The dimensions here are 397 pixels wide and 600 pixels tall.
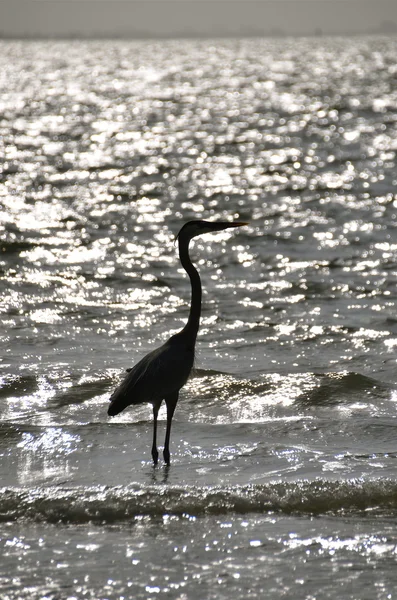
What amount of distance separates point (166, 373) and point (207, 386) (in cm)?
273


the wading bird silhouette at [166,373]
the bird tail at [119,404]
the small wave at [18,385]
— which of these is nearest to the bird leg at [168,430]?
the wading bird silhouette at [166,373]

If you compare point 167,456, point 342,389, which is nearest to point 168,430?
point 167,456

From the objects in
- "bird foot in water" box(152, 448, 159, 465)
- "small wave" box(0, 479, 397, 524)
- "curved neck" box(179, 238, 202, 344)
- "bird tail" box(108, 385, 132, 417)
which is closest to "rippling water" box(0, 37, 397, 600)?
"small wave" box(0, 479, 397, 524)

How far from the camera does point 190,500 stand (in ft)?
24.2

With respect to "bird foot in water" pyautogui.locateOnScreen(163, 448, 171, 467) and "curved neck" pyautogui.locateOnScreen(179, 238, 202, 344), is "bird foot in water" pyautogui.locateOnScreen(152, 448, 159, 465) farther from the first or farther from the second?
"curved neck" pyautogui.locateOnScreen(179, 238, 202, 344)

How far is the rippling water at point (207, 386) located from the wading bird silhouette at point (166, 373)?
21.8 inches

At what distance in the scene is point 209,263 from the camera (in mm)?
17234

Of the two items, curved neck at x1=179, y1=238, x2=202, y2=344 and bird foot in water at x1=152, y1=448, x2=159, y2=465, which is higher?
curved neck at x1=179, y1=238, x2=202, y2=344

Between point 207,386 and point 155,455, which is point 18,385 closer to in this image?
point 207,386

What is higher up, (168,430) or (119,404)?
(119,404)

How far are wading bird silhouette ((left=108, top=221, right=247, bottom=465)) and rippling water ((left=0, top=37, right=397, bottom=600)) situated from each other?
0.55 m

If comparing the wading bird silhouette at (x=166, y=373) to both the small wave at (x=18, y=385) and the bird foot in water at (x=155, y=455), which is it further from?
the small wave at (x=18, y=385)

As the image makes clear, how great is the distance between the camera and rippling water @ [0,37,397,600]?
6.49 meters

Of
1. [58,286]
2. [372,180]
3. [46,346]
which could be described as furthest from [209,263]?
[372,180]
